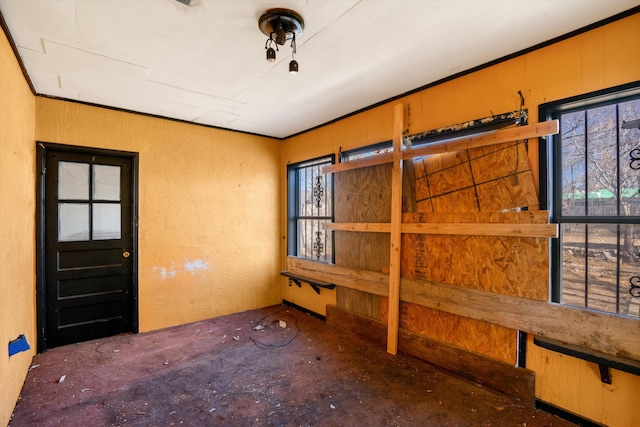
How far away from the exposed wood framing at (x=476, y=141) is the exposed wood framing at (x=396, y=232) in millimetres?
130

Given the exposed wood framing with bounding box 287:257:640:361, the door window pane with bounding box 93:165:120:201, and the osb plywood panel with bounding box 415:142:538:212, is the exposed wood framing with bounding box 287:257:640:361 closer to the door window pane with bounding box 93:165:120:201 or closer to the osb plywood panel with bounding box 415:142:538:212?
the osb plywood panel with bounding box 415:142:538:212

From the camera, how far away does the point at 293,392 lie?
2379mm

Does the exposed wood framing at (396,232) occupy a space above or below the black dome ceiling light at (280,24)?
below

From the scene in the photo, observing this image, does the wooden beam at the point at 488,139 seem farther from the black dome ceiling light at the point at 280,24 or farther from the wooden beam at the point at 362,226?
the black dome ceiling light at the point at 280,24

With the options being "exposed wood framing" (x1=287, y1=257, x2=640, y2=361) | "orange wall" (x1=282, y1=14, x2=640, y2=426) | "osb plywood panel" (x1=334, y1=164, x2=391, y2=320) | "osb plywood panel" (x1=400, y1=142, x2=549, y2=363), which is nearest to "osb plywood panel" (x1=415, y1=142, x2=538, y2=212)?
"osb plywood panel" (x1=400, y1=142, x2=549, y2=363)

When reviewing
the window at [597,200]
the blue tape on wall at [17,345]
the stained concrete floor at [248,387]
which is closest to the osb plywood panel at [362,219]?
the stained concrete floor at [248,387]

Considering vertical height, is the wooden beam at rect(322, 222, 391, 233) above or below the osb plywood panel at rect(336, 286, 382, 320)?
above

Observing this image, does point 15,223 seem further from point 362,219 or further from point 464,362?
point 464,362

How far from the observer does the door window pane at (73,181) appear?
3.20 meters

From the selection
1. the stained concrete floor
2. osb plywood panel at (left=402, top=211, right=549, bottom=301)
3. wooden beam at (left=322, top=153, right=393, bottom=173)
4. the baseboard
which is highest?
wooden beam at (left=322, top=153, right=393, bottom=173)

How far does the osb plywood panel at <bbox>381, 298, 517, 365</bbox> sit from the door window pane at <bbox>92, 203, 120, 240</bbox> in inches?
130

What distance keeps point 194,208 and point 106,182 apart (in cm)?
99

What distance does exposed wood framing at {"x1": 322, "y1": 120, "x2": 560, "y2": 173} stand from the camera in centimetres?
209

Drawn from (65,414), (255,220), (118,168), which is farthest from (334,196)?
(65,414)
